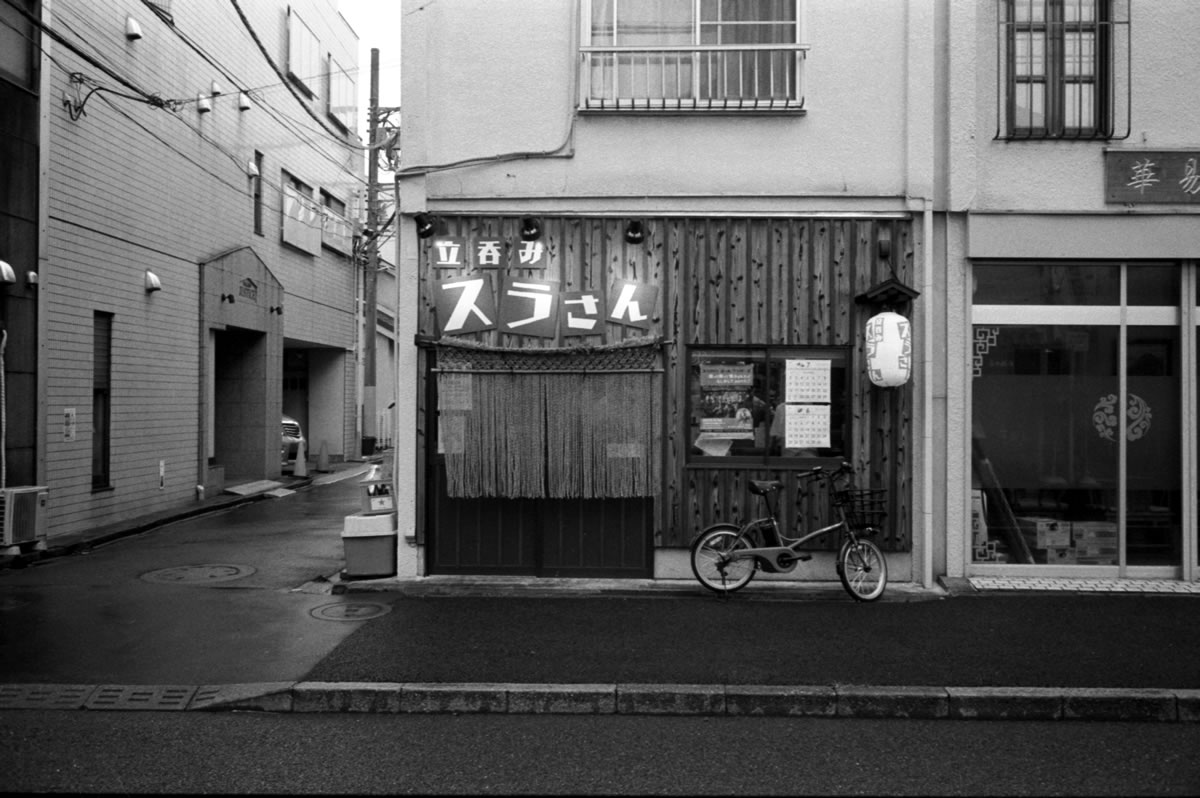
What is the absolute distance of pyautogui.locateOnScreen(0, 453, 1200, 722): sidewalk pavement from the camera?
6.23m

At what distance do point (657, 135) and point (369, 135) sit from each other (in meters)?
19.1

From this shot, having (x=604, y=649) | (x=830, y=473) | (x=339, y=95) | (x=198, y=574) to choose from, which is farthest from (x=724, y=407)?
(x=339, y=95)

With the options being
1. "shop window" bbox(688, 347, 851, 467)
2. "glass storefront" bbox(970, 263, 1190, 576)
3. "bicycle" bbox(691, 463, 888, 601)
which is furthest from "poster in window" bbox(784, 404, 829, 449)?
"glass storefront" bbox(970, 263, 1190, 576)

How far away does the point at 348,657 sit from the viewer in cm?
Result: 702

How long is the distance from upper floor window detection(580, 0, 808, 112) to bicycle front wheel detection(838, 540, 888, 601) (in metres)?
4.23

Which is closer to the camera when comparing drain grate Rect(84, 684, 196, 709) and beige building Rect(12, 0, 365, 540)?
drain grate Rect(84, 684, 196, 709)

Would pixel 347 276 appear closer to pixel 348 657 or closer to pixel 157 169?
pixel 157 169

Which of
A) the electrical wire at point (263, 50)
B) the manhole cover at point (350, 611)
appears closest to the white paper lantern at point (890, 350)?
the manhole cover at point (350, 611)

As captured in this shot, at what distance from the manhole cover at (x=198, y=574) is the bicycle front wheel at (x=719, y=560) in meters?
4.87

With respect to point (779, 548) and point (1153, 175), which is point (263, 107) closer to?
point (779, 548)

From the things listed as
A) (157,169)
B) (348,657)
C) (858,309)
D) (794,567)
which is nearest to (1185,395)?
(858,309)

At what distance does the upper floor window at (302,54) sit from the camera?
69.5ft

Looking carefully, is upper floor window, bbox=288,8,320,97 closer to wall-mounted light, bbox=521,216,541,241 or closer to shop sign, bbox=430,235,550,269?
shop sign, bbox=430,235,550,269

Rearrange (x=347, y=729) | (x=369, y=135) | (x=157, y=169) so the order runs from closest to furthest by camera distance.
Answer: (x=347, y=729) < (x=157, y=169) < (x=369, y=135)
